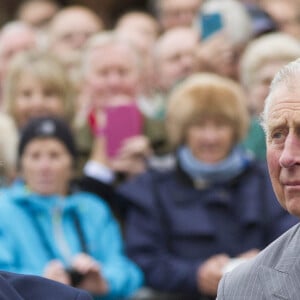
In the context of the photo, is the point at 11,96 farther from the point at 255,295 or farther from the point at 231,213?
the point at 255,295

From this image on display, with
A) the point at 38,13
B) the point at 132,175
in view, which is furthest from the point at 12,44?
the point at 38,13

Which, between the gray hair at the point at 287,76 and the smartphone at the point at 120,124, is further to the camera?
the smartphone at the point at 120,124

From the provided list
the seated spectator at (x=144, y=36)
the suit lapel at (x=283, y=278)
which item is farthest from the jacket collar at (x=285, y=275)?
the seated spectator at (x=144, y=36)

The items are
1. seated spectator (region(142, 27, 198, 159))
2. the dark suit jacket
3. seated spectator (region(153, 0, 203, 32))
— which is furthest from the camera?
seated spectator (region(153, 0, 203, 32))

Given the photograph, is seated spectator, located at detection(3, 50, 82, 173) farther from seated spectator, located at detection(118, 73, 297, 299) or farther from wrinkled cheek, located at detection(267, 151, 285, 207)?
wrinkled cheek, located at detection(267, 151, 285, 207)

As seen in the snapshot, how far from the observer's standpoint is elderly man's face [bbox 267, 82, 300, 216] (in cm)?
382

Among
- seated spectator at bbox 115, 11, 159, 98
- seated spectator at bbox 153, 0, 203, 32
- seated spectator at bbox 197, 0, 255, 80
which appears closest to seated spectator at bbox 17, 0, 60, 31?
seated spectator at bbox 115, 11, 159, 98

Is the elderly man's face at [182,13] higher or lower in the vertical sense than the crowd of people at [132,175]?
higher

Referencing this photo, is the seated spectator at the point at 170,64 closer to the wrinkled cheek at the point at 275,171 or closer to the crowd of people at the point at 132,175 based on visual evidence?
the crowd of people at the point at 132,175

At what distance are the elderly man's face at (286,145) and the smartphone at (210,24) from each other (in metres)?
4.06

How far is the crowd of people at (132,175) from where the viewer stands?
20.7ft

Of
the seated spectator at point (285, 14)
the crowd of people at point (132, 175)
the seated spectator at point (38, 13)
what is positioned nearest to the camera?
the crowd of people at point (132, 175)

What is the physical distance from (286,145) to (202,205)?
8.74 feet

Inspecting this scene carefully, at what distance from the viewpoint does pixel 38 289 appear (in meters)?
3.78
